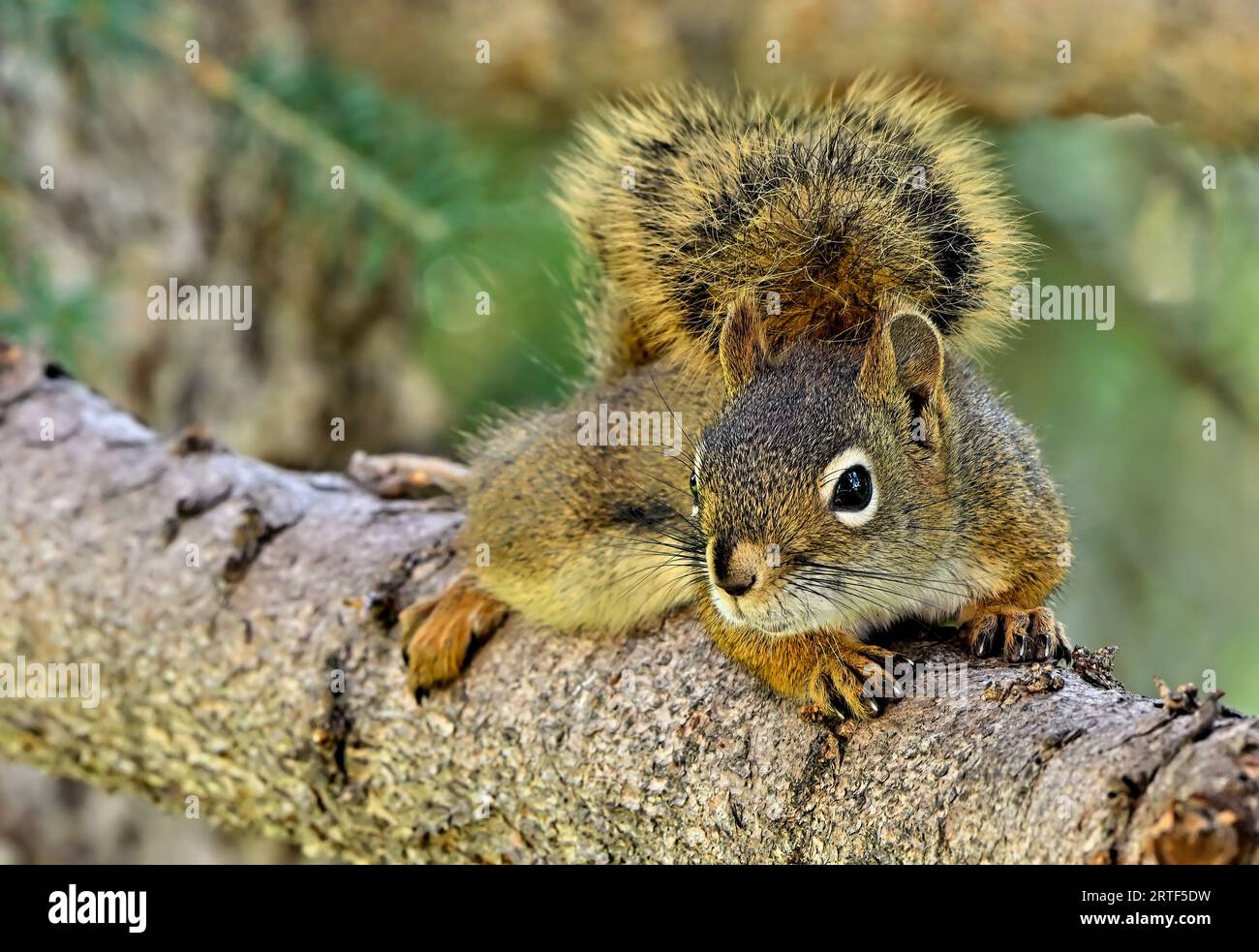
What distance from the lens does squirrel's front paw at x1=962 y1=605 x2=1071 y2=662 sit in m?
1.47

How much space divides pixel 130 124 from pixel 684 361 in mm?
1612

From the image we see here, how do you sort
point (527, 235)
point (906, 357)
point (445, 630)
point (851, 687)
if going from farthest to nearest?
point (527, 235), point (445, 630), point (906, 357), point (851, 687)

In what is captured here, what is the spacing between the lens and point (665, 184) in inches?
73.9

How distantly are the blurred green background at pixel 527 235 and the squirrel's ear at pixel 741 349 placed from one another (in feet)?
1.99

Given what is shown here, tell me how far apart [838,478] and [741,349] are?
24 centimetres

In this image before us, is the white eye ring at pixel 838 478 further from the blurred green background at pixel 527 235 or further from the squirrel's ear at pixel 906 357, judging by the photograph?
the blurred green background at pixel 527 235

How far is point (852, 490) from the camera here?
5.07 ft

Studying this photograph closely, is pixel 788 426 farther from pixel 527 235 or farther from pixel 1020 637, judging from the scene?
pixel 527 235

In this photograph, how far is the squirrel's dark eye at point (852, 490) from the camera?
153 centimetres

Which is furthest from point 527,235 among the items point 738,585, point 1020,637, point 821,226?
point 1020,637

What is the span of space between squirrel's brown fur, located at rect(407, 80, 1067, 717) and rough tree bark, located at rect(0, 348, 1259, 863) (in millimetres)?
78

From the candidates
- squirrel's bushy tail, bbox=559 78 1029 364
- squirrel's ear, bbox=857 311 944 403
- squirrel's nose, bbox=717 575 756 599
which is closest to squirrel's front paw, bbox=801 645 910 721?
squirrel's nose, bbox=717 575 756 599

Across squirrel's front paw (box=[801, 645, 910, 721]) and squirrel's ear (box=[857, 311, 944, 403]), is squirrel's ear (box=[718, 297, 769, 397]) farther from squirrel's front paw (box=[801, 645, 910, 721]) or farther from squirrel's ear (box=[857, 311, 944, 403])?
squirrel's front paw (box=[801, 645, 910, 721])

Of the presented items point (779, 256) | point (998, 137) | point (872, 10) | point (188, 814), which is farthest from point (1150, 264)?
point (188, 814)
